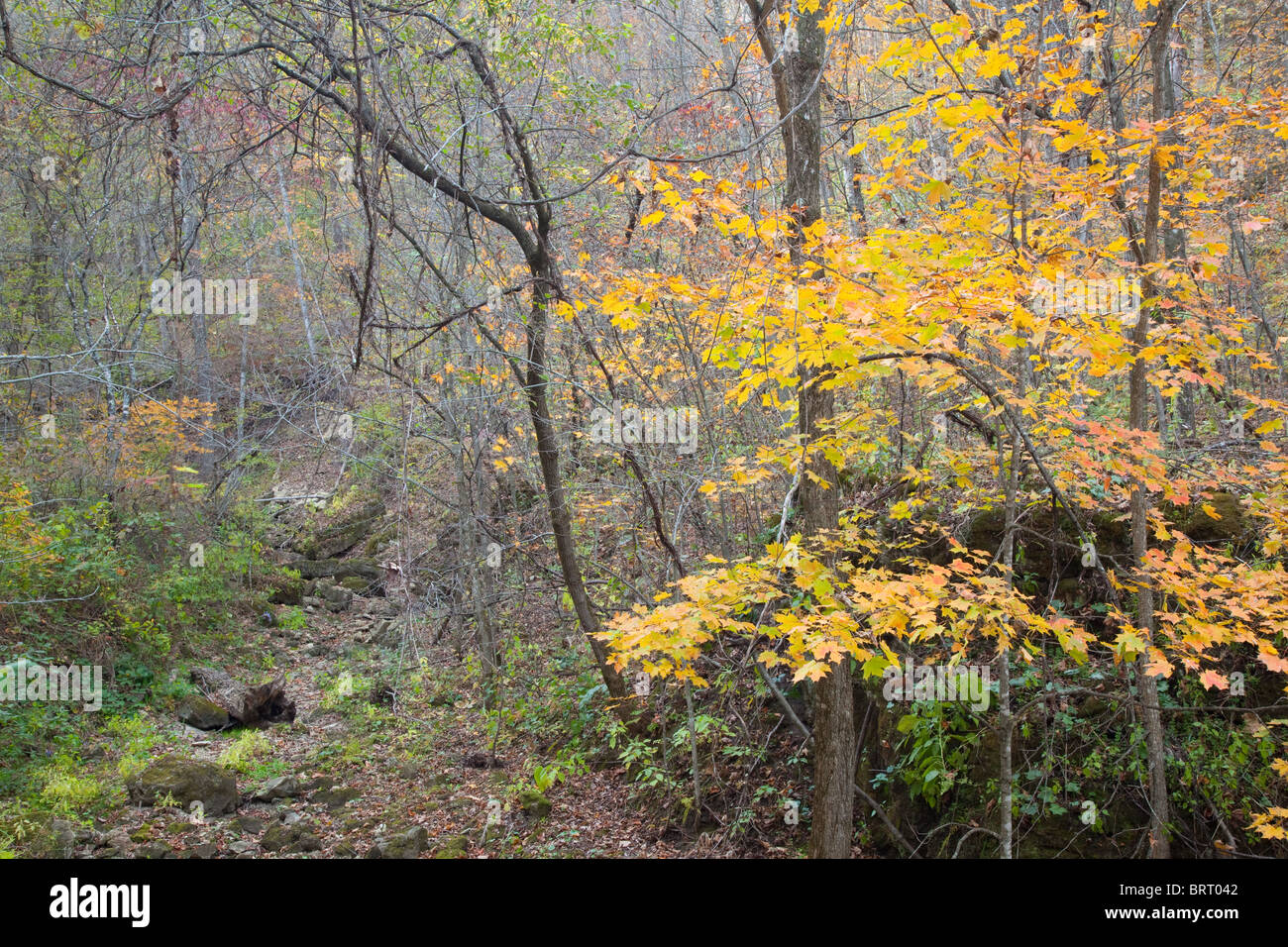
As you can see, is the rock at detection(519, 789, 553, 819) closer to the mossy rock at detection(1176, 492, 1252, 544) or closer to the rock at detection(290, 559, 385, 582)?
the mossy rock at detection(1176, 492, 1252, 544)

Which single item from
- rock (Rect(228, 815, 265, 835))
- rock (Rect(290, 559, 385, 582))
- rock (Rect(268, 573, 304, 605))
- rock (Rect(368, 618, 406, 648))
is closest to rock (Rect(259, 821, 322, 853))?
rock (Rect(228, 815, 265, 835))

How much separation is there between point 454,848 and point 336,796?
1789mm

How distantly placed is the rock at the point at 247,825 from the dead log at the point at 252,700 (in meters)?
2.71

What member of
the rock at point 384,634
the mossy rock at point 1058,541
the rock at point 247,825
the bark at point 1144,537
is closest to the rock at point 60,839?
the rock at point 247,825

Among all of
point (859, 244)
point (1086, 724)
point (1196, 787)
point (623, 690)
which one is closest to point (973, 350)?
point (859, 244)

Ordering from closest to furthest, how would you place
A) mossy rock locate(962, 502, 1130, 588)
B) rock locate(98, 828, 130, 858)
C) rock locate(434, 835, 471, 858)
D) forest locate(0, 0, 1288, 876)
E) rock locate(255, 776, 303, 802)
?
forest locate(0, 0, 1288, 876) < mossy rock locate(962, 502, 1130, 588) < rock locate(98, 828, 130, 858) < rock locate(434, 835, 471, 858) < rock locate(255, 776, 303, 802)

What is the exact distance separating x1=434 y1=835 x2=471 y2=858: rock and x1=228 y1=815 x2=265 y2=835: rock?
1.73 meters

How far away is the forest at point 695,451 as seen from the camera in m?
3.62

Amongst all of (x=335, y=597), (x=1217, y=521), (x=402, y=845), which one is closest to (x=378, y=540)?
→ (x=335, y=597)

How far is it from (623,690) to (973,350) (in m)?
4.64

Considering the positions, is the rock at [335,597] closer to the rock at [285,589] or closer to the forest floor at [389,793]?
the rock at [285,589]

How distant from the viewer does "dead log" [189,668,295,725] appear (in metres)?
9.15

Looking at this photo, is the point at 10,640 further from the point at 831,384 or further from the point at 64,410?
the point at 831,384
